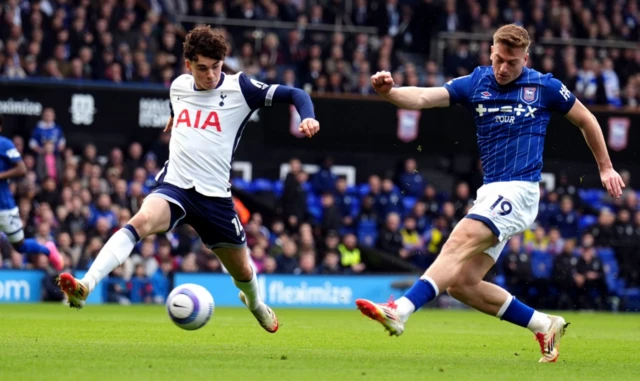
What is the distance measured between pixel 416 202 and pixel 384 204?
0.72 metres

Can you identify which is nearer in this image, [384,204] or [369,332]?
[369,332]

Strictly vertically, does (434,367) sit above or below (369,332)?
above

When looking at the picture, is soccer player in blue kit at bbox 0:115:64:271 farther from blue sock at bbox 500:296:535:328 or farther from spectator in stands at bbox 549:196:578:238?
spectator in stands at bbox 549:196:578:238

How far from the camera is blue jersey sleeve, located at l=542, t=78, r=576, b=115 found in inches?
346

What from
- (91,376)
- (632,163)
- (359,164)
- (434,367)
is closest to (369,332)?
(434,367)

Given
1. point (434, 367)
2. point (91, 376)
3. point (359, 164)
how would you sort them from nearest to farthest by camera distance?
1. point (91, 376)
2. point (434, 367)
3. point (359, 164)

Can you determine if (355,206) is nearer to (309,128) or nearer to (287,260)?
(287,260)

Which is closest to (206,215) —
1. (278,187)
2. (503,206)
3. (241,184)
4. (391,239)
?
(503,206)

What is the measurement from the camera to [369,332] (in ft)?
41.9

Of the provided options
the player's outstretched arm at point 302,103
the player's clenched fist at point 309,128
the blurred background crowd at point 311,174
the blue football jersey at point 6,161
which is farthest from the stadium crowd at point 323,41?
the player's clenched fist at point 309,128

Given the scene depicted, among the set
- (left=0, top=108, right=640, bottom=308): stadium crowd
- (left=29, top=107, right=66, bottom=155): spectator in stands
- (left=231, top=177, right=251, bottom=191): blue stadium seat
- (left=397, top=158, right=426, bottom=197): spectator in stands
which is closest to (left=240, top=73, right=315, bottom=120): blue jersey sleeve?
(left=0, top=108, right=640, bottom=308): stadium crowd

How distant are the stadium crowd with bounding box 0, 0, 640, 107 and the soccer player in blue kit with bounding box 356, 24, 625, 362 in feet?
46.8

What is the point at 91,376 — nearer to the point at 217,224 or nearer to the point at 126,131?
the point at 217,224

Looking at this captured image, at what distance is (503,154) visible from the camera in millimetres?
8758
